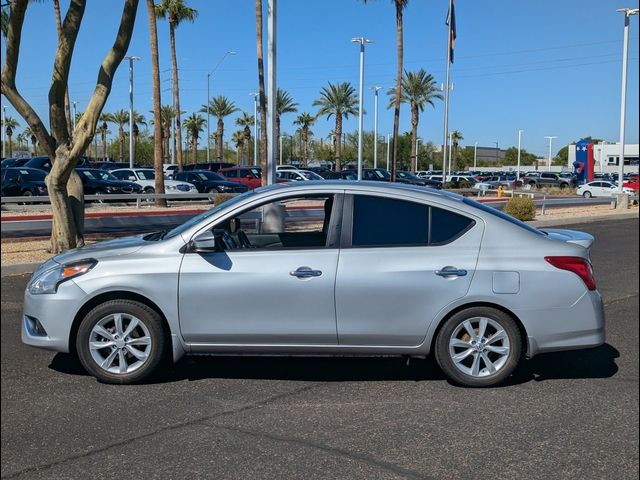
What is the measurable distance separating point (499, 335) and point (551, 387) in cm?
62

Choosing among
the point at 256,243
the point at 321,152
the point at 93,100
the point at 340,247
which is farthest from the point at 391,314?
the point at 321,152

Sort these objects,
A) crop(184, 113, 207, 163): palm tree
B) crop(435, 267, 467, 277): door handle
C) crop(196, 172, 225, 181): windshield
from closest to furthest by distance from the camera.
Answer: crop(435, 267, 467, 277): door handle
crop(196, 172, 225, 181): windshield
crop(184, 113, 207, 163): palm tree

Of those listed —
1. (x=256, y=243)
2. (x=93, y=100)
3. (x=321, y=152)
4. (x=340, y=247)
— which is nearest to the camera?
(x=340, y=247)

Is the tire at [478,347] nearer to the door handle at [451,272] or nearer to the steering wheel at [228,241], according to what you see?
the door handle at [451,272]

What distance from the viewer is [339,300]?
539 cm

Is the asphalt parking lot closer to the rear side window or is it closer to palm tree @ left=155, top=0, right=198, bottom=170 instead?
the rear side window

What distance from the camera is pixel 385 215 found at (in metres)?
5.61

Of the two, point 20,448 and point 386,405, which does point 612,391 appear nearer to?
point 386,405

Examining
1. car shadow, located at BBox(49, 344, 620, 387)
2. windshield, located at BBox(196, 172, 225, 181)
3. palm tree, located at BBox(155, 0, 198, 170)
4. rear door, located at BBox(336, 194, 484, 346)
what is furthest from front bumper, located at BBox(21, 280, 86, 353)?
palm tree, located at BBox(155, 0, 198, 170)

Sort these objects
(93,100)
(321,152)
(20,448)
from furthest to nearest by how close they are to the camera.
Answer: (321,152) → (93,100) → (20,448)

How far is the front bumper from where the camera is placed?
215 inches

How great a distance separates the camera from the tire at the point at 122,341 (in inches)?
214

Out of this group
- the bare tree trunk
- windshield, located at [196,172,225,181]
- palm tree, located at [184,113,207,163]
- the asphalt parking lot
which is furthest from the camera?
palm tree, located at [184,113,207,163]

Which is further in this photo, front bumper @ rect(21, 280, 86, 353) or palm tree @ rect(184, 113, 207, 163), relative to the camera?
palm tree @ rect(184, 113, 207, 163)
